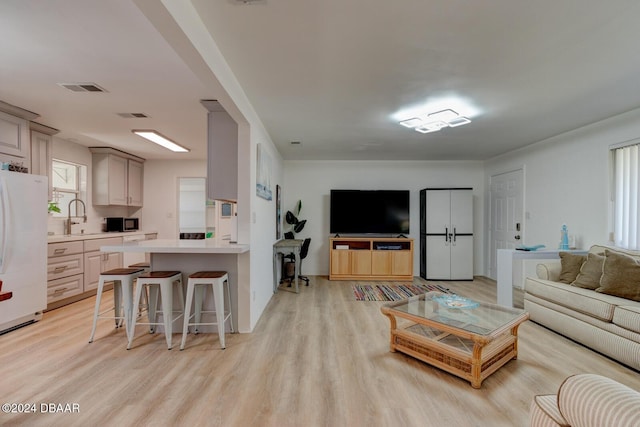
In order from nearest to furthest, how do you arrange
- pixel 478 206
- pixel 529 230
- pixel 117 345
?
pixel 117 345 < pixel 529 230 < pixel 478 206

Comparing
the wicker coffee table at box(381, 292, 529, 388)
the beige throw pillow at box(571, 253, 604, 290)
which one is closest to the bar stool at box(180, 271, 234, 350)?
the wicker coffee table at box(381, 292, 529, 388)

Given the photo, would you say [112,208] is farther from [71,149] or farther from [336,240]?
[336,240]

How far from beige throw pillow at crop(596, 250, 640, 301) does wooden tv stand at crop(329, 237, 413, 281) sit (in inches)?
108

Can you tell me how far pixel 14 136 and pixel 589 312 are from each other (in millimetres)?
6098

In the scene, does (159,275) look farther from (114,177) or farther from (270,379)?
(114,177)

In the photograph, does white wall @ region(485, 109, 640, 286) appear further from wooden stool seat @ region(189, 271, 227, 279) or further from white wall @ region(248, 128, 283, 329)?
wooden stool seat @ region(189, 271, 227, 279)

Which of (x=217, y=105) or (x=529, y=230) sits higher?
(x=217, y=105)

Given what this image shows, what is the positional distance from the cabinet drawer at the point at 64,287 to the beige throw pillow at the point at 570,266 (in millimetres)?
5992

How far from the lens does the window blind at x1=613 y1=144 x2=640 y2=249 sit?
10.0ft

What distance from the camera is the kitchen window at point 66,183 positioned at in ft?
14.5

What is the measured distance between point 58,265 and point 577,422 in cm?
496

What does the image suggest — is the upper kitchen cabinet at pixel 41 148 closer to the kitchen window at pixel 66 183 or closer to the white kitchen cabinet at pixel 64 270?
the kitchen window at pixel 66 183

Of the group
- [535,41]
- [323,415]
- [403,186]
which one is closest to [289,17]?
[535,41]

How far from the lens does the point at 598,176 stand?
342 cm
